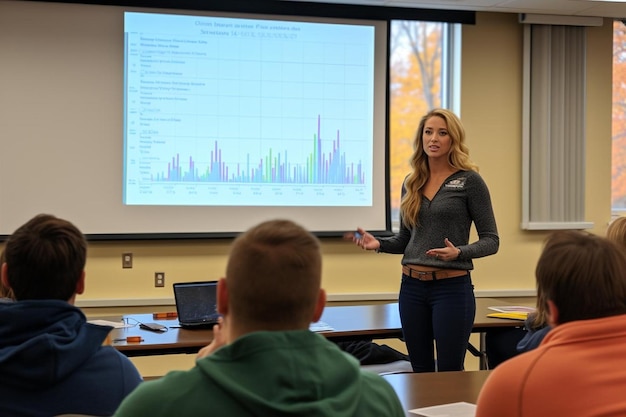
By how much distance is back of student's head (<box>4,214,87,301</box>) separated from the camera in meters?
1.63

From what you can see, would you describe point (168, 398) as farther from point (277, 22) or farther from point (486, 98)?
point (486, 98)

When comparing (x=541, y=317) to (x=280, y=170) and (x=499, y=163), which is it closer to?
(x=280, y=170)

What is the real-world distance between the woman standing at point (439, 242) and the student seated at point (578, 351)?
5.52 ft

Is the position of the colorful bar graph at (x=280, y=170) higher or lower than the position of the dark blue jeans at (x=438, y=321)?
higher

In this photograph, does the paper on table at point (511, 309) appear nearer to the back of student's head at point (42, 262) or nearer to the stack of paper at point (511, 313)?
the stack of paper at point (511, 313)

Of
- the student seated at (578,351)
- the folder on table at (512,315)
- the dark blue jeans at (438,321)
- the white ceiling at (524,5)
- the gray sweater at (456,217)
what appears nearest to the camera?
the student seated at (578,351)

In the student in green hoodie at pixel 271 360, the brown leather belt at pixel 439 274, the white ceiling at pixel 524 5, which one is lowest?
the brown leather belt at pixel 439 274

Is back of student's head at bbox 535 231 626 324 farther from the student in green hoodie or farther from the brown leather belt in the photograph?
the brown leather belt

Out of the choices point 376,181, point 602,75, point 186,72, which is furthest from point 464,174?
point 602,75

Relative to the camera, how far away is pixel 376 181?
5387 mm

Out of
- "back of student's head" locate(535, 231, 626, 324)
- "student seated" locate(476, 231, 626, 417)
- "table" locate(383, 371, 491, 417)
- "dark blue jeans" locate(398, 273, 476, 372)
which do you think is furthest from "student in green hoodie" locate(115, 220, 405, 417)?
"dark blue jeans" locate(398, 273, 476, 372)

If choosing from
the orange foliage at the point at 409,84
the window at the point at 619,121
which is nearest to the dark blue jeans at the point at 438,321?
the orange foliage at the point at 409,84

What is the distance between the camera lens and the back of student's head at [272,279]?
3.89 ft

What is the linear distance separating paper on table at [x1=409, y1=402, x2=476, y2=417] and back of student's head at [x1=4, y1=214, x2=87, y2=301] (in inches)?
35.9
